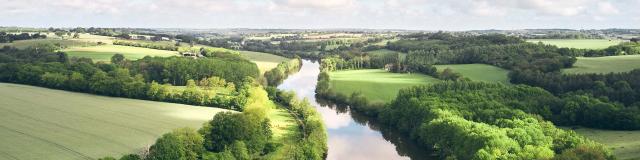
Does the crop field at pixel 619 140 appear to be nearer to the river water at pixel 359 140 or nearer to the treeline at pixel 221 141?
the river water at pixel 359 140

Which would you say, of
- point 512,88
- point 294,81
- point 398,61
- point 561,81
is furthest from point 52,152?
point 398,61

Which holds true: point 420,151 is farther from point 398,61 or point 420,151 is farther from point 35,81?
point 398,61

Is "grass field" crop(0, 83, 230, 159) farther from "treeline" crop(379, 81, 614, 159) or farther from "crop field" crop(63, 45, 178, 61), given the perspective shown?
"crop field" crop(63, 45, 178, 61)

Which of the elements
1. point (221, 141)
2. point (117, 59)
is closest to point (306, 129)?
point (221, 141)

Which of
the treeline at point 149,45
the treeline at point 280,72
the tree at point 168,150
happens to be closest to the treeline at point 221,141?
the tree at point 168,150

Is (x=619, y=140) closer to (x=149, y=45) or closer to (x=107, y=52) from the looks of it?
(x=107, y=52)

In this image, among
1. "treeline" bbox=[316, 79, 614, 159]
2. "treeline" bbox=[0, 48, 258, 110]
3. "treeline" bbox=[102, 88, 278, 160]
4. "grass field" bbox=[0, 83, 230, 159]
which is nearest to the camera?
"treeline" bbox=[102, 88, 278, 160]

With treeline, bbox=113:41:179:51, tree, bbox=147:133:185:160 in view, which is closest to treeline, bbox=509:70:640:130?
tree, bbox=147:133:185:160
